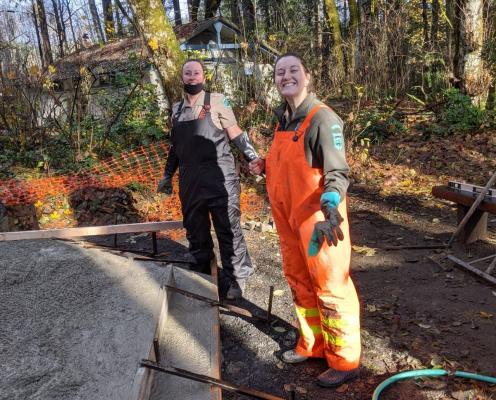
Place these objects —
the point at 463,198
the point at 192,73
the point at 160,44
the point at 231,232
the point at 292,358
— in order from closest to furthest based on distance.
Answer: the point at 292,358, the point at 192,73, the point at 231,232, the point at 463,198, the point at 160,44

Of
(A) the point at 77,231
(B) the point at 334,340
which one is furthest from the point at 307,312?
(A) the point at 77,231

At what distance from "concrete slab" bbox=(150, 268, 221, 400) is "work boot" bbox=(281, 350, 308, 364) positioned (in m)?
0.50

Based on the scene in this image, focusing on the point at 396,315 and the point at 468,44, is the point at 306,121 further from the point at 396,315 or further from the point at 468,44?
the point at 468,44

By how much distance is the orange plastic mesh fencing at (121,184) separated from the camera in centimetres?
668

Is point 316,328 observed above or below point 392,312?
above

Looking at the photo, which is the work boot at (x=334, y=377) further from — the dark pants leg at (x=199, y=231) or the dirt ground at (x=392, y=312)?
the dark pants leg at (x=199, y=231)

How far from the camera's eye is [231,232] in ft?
12.2

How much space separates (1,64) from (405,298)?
846cm

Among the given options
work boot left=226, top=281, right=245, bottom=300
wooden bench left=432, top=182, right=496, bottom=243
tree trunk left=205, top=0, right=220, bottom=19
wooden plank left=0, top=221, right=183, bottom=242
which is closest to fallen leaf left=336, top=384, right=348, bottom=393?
work boot left=226, top=281, right=245, bottom=300

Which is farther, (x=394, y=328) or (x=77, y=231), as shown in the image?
(x=77, y=231)

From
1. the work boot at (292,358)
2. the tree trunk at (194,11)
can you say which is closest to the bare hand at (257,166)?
the work boot at (292,358)

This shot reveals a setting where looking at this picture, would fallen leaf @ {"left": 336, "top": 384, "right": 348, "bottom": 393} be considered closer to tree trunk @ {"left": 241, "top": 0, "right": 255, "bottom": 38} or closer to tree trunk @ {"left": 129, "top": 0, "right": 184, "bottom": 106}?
tree trunk @ {"left": 129, "top": 0, "right": 184, "bottom": 106}

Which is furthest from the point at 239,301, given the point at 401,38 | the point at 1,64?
the point at 401,38

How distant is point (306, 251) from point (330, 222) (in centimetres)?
29
